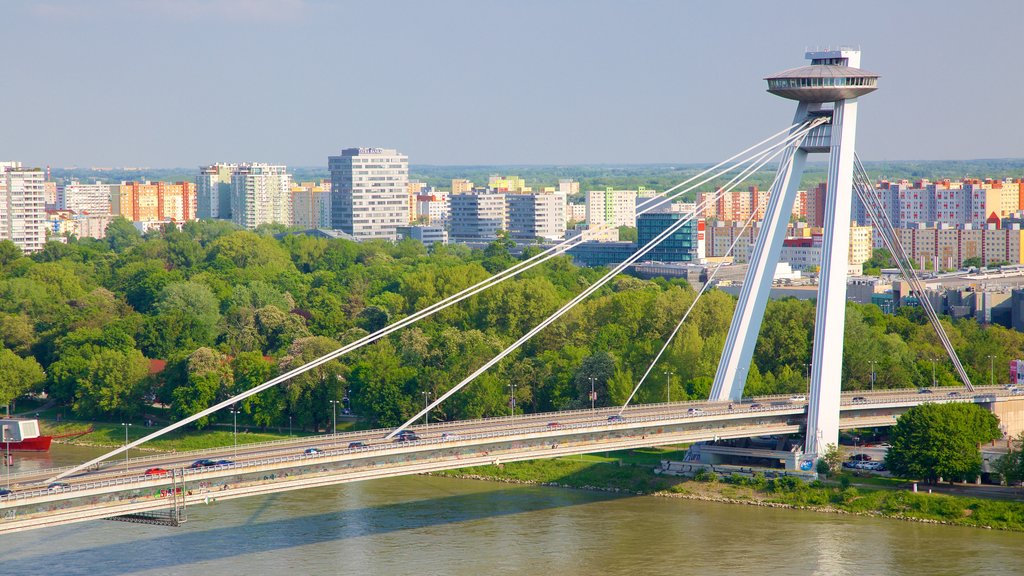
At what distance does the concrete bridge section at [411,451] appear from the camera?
1883cm

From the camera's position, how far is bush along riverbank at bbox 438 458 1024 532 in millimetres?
23859

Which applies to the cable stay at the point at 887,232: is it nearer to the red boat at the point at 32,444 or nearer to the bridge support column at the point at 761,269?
the bridge support column at the point at 761,269

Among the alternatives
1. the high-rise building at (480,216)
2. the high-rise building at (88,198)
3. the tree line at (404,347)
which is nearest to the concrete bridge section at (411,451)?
the tree line at (404,347)

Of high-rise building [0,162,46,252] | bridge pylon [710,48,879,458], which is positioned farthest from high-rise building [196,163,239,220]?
bridge pylon [710,48,879,458]

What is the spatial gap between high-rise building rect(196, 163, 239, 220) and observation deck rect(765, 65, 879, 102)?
86514 mm

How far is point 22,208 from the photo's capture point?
74.8 meters

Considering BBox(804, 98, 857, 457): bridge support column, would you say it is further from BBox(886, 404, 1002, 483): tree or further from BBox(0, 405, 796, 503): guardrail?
BBox(886, 404, 1002, 483): tree

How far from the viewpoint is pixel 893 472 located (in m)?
25.7

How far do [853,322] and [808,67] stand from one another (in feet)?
30.6

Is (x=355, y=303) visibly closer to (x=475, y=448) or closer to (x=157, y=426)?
(x=157, y=426)

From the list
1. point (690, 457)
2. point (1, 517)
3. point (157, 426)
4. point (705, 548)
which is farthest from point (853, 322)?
point (1, 517)

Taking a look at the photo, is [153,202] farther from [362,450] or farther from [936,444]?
[362,450]

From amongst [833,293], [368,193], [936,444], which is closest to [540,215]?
[368,193]

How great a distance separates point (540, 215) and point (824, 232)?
215 ft
